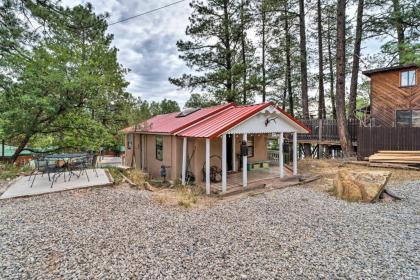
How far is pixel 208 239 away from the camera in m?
4.27

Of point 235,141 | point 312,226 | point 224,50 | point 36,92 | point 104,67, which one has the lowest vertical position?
point 312,226

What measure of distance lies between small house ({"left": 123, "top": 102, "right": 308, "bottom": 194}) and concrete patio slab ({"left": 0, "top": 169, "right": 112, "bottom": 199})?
7.86 ft

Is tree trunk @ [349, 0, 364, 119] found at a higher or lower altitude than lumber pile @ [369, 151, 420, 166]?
higher

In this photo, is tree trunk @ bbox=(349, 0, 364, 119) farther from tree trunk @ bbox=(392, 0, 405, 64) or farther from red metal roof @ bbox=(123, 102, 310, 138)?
red metal roof @ bbox=(123, 102, 310, 138)

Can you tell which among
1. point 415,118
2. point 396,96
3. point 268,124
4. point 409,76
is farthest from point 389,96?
point 268,124

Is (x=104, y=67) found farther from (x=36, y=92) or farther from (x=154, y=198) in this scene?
(x=154, y=198)

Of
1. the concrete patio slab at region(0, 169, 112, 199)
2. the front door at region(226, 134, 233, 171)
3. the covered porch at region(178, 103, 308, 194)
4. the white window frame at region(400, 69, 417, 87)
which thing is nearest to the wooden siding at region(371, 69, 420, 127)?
the white window frame at region(400, 69, 417, 87)

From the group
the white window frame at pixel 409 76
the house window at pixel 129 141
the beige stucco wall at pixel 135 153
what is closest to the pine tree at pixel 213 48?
the house window at pixel 129 141

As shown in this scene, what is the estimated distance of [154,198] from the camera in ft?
22.3

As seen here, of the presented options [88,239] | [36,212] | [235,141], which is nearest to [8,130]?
[36,212]

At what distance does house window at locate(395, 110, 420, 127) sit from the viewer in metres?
14.5

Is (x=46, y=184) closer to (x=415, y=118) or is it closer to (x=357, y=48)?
(x=415, y=118)

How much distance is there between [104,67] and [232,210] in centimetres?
1081

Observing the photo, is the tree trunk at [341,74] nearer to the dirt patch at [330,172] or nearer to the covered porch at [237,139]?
the dirt patch at [330,172]
